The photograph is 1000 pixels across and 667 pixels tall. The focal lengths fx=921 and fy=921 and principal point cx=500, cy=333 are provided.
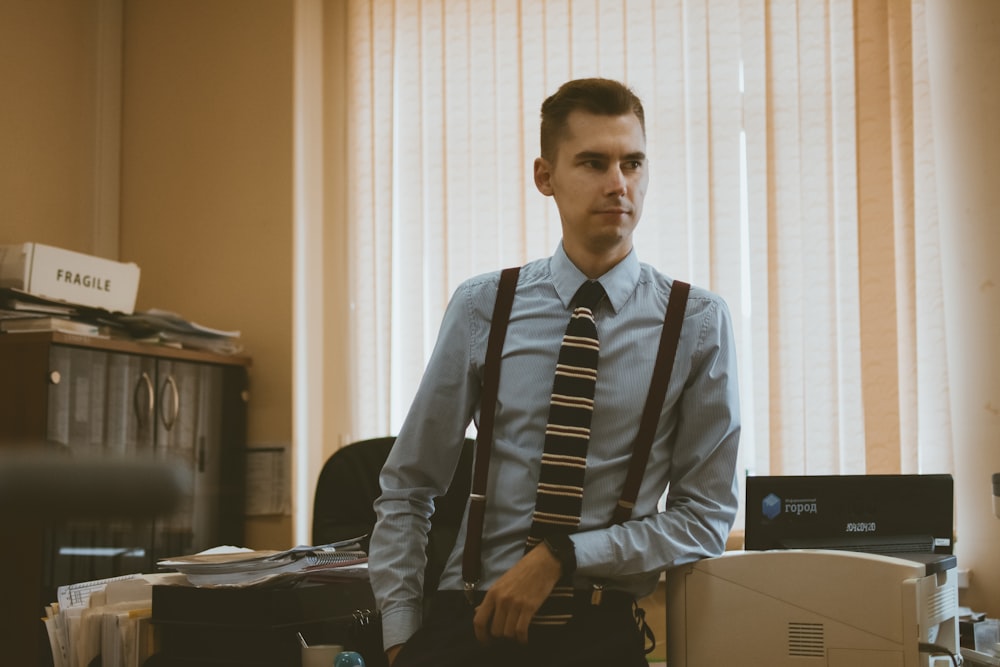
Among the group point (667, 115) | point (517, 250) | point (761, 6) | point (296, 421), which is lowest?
point (296, 421)

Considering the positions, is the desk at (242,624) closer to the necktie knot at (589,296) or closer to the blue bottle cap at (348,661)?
the blue bottle cap at (348,661)

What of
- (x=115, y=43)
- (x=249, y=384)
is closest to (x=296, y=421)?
(x=249, y=384)

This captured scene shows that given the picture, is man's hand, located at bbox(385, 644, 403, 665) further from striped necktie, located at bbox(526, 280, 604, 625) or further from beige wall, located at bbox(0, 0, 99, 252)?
beige wall, located at bbox(0, 0, 99, 252)

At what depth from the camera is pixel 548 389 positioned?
1470 mm

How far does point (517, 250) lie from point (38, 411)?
154cm

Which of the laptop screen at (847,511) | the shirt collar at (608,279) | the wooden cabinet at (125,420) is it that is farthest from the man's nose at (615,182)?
the wooden cabinet at (125,420)

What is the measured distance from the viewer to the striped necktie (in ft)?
4.47

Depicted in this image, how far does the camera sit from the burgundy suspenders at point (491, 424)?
4.58 ft

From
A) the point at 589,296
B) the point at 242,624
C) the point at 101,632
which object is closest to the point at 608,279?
the point at 589,296

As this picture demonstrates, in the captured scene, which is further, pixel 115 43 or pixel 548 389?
pixel 115 43

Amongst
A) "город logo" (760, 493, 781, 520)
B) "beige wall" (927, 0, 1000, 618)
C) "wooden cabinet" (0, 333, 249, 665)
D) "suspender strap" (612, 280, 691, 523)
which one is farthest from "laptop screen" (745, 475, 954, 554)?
"beige wall" (927, 0, 1000, 618)

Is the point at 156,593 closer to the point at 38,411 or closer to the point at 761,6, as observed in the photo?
the point at 38,411

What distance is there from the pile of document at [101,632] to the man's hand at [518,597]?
1.75 feet

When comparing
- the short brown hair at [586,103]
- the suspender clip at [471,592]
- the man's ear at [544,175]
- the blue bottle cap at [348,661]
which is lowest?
the blue bottle cap at [348,661]
